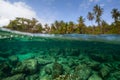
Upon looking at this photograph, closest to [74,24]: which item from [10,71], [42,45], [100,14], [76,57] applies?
[100,14]

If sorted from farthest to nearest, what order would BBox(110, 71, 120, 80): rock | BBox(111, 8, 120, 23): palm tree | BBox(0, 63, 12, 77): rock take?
BBox(111, 8, 120, 23): palm tree, BBox(110, 71, 120, 80): rock, BBox(0, 63, 12, 77): rock

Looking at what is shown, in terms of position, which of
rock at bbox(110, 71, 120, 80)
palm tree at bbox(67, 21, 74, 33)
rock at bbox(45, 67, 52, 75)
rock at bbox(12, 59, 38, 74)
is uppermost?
palm tree at bbox(67, 21, 74, 33)

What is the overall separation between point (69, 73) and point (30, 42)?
10.4 metres

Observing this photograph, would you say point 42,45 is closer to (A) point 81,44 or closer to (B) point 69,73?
(A) point 81,44

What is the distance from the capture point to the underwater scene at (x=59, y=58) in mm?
11519

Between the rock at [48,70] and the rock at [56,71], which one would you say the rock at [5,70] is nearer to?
the rock at [48,70]

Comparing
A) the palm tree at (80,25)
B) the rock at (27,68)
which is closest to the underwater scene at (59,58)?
the rock at (27,68)

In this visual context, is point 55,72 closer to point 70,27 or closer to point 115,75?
point 115,75

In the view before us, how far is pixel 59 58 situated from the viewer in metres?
15.1

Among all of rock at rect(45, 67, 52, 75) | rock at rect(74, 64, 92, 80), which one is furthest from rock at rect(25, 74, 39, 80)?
rock at rect(74, 64, 92, 80)

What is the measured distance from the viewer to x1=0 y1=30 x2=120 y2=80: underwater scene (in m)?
11.5

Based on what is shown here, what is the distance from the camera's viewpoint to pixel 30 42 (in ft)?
69.6

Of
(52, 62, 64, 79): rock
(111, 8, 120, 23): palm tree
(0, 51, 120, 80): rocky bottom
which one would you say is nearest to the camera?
(0, 51, 120, 80): rocky bottom

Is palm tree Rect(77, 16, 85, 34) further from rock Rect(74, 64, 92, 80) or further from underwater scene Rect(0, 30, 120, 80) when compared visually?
rock Rect(74, 64, 92, 80)
